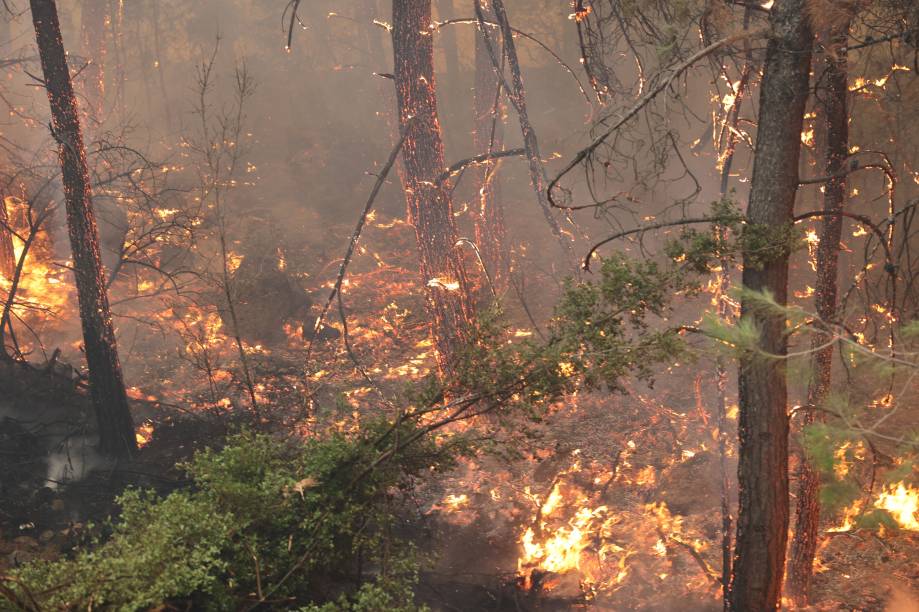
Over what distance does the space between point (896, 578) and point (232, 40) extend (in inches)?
1086

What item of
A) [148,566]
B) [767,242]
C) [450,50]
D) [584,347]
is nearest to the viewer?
[148,566]

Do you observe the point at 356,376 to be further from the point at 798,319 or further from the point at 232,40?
the point at 232,40

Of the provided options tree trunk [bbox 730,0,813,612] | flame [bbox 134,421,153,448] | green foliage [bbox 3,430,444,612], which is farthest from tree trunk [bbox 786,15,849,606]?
flame [bbox 134,421,153,448]

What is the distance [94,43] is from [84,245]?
13923 millimetres

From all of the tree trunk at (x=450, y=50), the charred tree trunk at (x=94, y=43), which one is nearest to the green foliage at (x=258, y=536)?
the charred tree trunk at (x=94, y=43)

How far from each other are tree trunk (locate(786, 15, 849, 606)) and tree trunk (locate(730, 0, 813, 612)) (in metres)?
1.15

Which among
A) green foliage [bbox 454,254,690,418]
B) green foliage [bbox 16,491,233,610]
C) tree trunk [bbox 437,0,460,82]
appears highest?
tree trunk [bbox 437,0,460,82]

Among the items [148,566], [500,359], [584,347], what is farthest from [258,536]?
[584,347]

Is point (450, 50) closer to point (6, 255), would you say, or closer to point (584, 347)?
point (6, 255)

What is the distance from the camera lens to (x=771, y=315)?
17.4 ft

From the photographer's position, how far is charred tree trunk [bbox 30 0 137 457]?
9.55m

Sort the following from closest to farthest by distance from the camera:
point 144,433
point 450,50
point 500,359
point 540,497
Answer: point 500,359
point 540,497
point 144,433
point 450,50

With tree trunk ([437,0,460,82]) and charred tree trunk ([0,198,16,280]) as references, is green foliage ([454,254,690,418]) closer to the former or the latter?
charred tree trunk ([0,198,16,280])

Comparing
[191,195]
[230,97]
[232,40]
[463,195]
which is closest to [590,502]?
[463,195]
